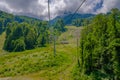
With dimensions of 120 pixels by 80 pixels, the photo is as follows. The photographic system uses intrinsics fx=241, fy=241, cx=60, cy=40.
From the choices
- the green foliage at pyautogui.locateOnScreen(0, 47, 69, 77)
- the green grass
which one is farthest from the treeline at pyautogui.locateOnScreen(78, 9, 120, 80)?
the green foliage at pyautogui.locateOnScreen(0, 47, 69, 77)

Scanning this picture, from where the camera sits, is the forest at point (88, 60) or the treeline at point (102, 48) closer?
the treeline at point (102, 48)

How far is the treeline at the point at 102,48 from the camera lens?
147 feet

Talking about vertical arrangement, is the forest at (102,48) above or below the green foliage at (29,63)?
above

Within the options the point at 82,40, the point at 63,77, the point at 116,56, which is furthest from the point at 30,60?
the point at 116,56

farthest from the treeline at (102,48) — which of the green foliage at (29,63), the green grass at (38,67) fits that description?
the green foliage at (29,63)

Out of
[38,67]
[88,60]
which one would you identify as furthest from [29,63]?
[88,60]

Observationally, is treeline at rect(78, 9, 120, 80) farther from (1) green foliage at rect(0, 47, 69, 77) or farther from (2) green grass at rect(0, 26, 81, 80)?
(1) green foliage at rect(0, 47, 69, 77)

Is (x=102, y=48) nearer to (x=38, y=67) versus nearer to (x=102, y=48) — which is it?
(x=102, y=48)

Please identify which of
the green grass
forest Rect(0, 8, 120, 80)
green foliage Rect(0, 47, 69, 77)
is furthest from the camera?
green foliage Rect(0, 47, 69, 77)

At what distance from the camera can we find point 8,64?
344 ft

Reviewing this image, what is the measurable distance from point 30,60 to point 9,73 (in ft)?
52.4

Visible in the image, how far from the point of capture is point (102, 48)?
179ft

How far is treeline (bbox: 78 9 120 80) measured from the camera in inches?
1759

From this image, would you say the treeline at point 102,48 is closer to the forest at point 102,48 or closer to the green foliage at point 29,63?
the forest at point 102,48
